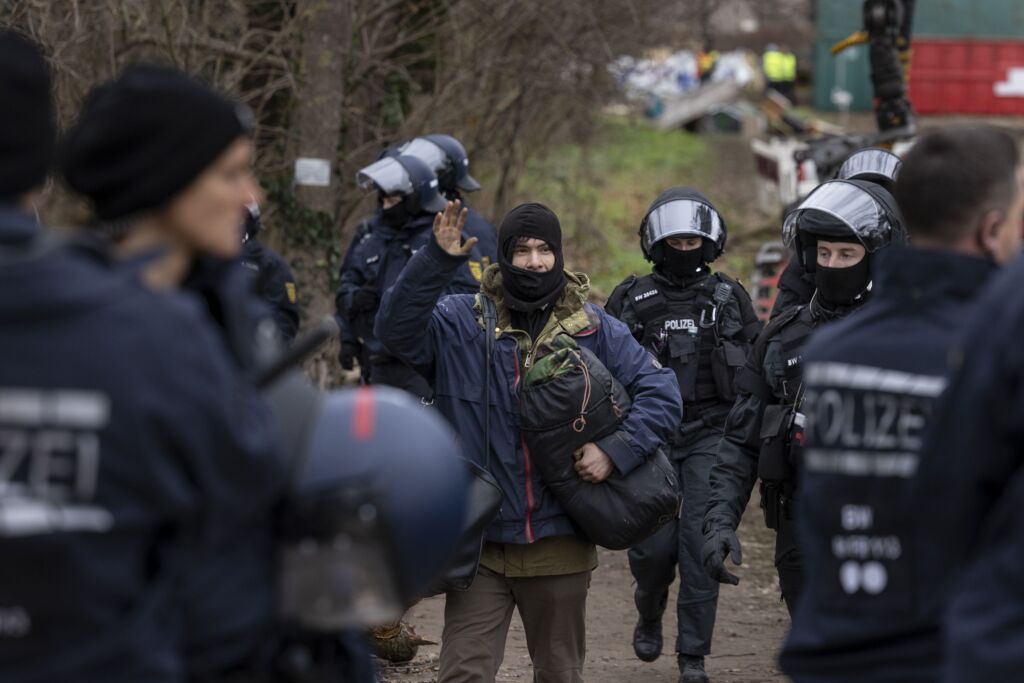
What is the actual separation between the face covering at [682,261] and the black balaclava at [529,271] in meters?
1.48

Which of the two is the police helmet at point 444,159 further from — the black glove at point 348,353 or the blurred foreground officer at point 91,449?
the blurred foreground officer at point 91,449

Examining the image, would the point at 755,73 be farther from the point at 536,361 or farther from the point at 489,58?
the point at 536,361

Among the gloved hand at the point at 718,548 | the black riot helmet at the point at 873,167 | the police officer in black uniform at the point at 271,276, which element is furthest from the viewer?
the police officer in black uniform at the point at 271,276

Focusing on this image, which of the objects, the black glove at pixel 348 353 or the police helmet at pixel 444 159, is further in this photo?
the black glove at pixel 348 353

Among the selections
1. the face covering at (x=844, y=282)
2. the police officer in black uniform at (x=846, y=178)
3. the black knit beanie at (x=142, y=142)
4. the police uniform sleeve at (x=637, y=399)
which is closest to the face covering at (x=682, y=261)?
the police officer in black uniform at (x=846, y=178)

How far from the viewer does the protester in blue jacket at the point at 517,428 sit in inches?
223

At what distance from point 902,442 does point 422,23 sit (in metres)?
10.1

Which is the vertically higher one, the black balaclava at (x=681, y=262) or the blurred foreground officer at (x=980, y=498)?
the black balaclava at (x=681, y=262)

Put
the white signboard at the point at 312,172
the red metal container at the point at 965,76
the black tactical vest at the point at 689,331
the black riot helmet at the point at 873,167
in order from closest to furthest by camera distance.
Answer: the black tactical vest at the point at 689,331, the black riot helmet at the point at 873,167, the white signboard at the point at 312,172, the red metal container at the point at 965,76

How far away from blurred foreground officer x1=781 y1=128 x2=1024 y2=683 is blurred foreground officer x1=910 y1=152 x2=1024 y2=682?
8 cm

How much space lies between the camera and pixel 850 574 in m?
3.18

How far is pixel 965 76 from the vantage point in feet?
118

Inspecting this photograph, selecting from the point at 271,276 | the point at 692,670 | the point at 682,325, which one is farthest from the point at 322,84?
the point at 692,670

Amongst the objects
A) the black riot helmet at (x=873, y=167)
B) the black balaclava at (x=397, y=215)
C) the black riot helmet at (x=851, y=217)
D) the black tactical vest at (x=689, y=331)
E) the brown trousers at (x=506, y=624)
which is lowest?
the brown trousers at (x=506, y=624)
